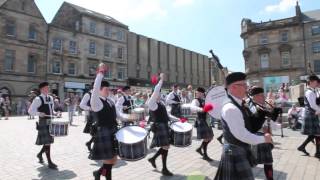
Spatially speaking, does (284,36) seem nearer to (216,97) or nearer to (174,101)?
(174,101)

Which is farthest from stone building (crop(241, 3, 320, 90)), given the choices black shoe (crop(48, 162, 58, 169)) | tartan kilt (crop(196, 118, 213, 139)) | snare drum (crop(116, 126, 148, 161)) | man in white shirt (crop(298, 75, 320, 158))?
snare drum (crop(116, 126, 148, 161))

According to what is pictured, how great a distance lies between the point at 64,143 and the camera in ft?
35.2

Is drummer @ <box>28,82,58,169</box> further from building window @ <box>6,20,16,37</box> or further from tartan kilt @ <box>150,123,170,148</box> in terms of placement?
building window @ <box>6,20,16,37</box>

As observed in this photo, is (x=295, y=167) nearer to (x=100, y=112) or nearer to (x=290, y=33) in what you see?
(x=100, y=112)

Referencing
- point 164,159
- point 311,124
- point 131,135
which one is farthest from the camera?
point 311,124

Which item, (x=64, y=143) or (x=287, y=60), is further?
(x=287, y=60)

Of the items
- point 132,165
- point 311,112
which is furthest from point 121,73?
point 311,112

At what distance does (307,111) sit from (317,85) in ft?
2.42

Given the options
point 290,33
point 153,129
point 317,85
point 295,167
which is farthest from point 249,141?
point 290,33

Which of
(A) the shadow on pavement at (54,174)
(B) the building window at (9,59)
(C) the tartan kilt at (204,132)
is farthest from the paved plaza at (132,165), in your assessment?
(B) the building window at (9,59)

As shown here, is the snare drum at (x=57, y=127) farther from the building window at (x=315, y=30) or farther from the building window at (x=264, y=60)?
the building window at (x=315, y=30)

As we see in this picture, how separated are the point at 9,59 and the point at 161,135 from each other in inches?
1150

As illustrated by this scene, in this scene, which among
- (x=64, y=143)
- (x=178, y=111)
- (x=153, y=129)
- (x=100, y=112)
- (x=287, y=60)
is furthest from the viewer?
(x=287, y=60)

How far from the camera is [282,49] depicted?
137ft
